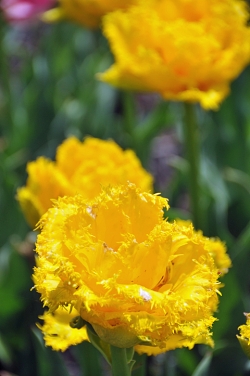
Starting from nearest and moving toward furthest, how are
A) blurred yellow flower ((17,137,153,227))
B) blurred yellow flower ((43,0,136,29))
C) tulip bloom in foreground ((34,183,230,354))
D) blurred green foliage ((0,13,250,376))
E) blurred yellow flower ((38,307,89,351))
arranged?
tulip bloom in foreground ((34,183,230,354)) < blurred yellow flower ((38,307,89,351)) < blurred yellow flower ((17,137,153,227)) < blurred green foliage ((0,13,250,376)) < blurred yellow flower ((43,0,136,29))

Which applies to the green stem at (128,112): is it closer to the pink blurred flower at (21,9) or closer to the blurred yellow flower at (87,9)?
the blurred yellow flower at (87,9)

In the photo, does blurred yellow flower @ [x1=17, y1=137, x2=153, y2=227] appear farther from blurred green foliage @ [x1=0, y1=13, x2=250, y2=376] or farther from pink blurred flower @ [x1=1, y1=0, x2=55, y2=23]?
pink blurred flower @ [x1=1, y1=0, x2=55, y2=23]

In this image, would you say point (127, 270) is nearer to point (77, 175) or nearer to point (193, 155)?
point (77, 175)

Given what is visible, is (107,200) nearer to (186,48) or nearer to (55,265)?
(55,265)

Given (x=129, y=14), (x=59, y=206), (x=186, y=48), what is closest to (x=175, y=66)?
(x=186, y=48)

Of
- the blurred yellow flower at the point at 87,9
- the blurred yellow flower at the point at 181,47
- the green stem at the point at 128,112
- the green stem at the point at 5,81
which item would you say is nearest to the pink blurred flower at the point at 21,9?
the green stem at the point at 5,81

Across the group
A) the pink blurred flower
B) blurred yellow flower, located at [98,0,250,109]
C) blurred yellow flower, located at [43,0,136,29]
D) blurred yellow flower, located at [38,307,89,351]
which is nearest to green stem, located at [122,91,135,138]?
blurred yellow flower, located at [43,0,136,29]
